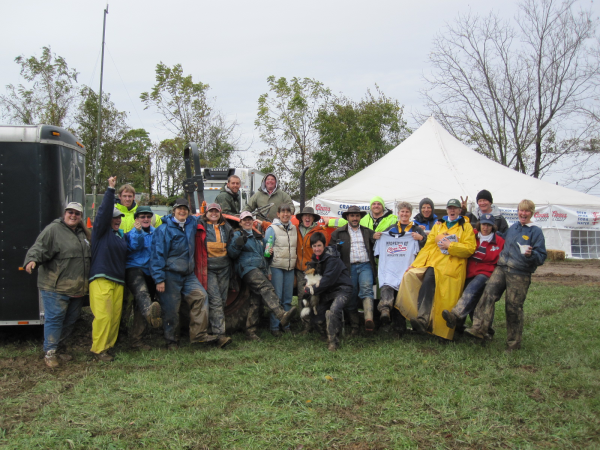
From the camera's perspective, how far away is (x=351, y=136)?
89.9ft

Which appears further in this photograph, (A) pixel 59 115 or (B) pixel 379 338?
(A) pixel 59 115

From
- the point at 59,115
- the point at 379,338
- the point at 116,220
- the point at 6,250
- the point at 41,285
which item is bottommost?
the point at 379,338

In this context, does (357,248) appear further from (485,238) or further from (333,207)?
(333,207)

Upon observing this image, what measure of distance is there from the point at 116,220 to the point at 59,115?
2230 cm

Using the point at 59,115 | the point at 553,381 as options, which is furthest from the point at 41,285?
the point at 59,115

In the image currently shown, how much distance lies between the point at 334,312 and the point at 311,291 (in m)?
0.44

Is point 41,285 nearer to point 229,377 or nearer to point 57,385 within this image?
point 57,385

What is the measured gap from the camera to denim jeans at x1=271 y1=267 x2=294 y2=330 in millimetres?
6898

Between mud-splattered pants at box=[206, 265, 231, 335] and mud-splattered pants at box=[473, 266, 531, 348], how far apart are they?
3.28 metres

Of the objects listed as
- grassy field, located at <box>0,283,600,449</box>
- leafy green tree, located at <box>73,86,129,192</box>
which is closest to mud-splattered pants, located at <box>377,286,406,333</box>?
grassy field, located at <box>0,283,600,449</box>

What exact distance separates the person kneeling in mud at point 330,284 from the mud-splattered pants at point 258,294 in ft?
1.64

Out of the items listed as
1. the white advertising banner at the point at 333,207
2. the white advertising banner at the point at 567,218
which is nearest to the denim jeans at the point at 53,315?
the white advertising banner at the point at 333,207

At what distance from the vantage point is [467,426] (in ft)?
12.3

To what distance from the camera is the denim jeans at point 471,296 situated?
5.89m
